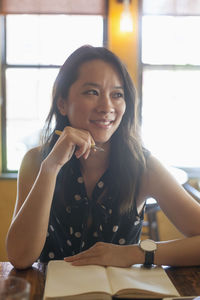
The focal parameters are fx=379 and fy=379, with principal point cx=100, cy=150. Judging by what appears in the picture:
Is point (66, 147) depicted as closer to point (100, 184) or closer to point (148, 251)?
point (100, 184)

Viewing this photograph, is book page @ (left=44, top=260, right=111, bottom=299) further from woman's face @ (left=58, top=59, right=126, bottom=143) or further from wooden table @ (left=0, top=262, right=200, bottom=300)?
woman's face @ (left=58, top=59, right=126, bottom=143)

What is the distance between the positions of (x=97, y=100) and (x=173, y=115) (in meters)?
2.27

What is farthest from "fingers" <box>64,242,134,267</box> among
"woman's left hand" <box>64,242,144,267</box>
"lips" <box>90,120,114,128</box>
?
"lips" <box>90,120,114,128</box>

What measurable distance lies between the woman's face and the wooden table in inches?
20.5

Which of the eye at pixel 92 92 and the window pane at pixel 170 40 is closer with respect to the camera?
the eye at pixel 92 92

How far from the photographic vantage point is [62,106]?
1487mm

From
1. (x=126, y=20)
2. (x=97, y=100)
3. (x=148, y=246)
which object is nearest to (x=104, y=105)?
(x=97, y=100)

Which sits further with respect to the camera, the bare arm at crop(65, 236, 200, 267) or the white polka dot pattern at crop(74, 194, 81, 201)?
the white polka dot pattern at crop(74, 194, 81, 201)

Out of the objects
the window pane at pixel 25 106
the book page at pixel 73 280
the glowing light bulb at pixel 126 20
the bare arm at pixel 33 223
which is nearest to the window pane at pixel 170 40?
the glowing light bulb at pixel 126 20

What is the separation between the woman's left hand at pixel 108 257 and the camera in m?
1.03

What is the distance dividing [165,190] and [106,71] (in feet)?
1.57

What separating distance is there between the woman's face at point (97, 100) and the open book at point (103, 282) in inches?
20.4

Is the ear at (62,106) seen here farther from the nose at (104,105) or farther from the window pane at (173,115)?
the window pane at (173,115)

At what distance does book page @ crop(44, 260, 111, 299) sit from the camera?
2.81 ft
